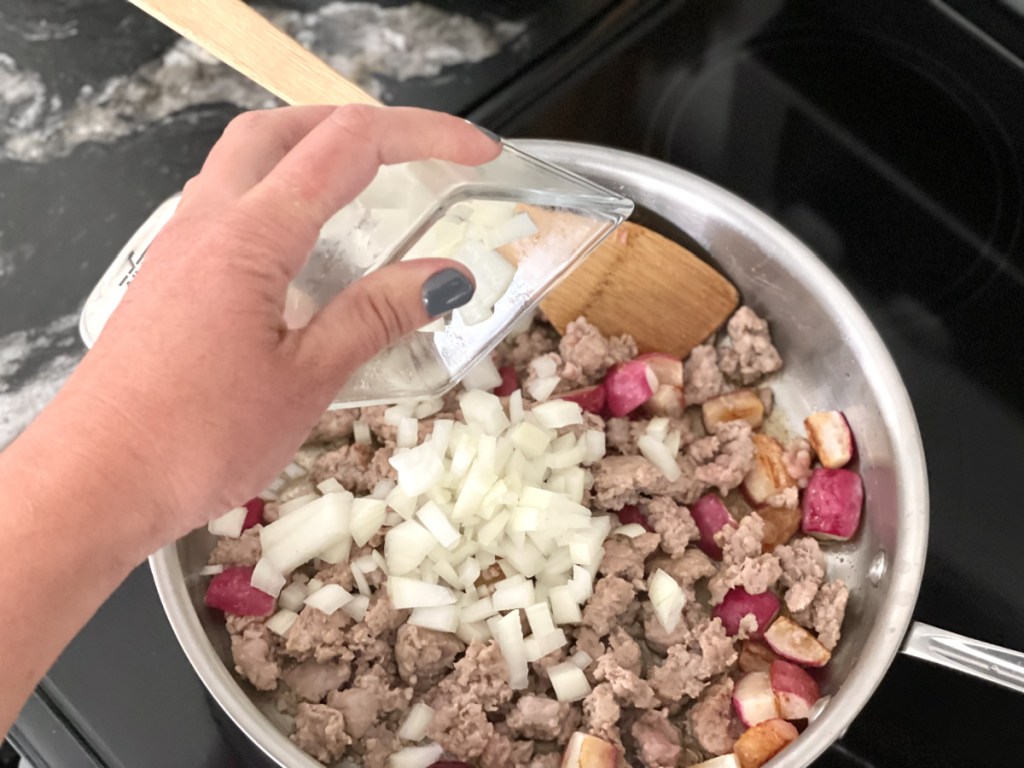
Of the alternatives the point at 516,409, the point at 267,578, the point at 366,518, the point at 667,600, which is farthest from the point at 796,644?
the point at 267,578

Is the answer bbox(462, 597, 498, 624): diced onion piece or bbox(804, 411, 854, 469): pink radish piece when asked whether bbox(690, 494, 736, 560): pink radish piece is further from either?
bbox(462, 597, 498, 624): diced onion piece

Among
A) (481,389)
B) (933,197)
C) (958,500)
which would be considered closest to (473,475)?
(481,389)

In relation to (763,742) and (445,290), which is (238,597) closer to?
(445,290)

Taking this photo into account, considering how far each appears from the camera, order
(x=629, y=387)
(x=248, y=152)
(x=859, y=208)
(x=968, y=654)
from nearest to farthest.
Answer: (x=248, y=152)
(x=968, y=654)
(x=629, y=387)
(x=859, y=208)

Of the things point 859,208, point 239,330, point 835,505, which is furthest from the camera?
point 859,208

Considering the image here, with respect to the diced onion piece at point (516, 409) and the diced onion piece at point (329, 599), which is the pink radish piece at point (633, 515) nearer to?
the diced onion piece at point (516, 409)

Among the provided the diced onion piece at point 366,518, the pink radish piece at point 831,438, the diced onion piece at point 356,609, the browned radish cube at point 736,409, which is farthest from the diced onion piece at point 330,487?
the pink radish piece at point 831,438

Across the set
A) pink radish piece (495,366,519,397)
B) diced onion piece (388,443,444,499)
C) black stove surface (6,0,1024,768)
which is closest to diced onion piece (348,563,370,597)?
diced onion piece (388,443,444,499)
